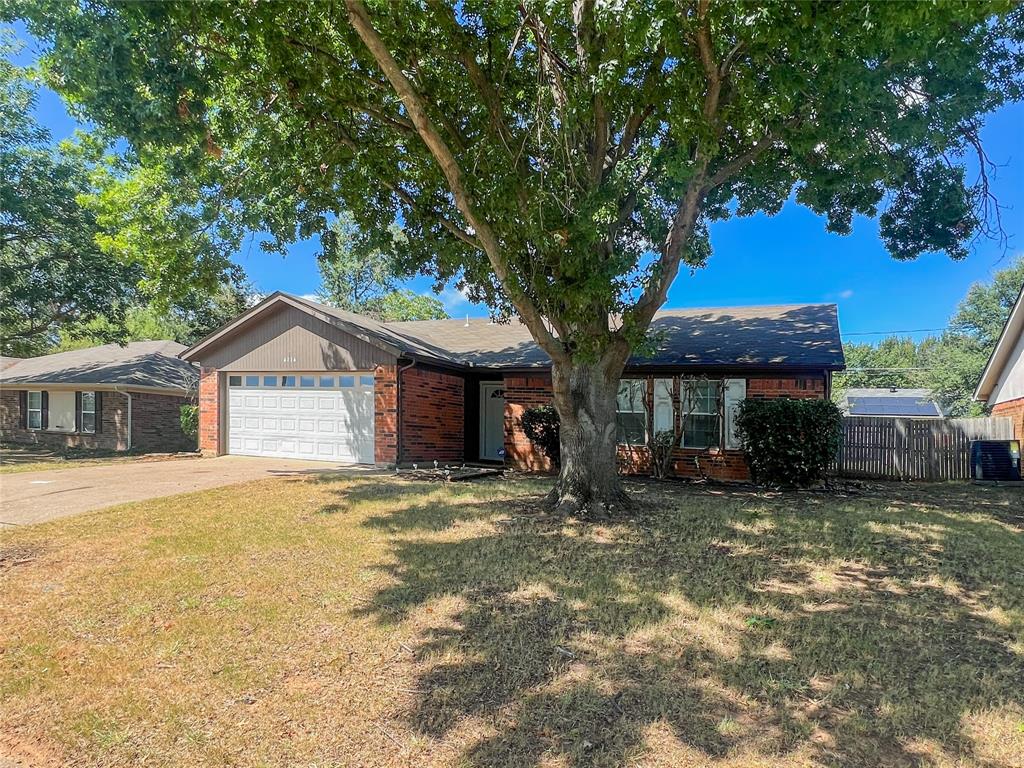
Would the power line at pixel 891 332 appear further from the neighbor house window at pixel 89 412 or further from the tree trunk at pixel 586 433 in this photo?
the neighbor house window at pixel 89 412

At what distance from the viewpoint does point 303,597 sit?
14.6 feet

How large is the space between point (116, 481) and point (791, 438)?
39.4 feet

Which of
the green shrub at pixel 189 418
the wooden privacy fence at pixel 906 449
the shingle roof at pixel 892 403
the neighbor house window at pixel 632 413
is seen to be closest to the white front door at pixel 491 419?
the neighbor house window at pixel 632 413

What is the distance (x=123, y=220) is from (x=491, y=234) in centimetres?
761

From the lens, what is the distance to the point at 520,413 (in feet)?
42.4

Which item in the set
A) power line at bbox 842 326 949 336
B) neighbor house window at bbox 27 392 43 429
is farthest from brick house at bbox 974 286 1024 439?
neighbor house window at bbox 27 392 43 429

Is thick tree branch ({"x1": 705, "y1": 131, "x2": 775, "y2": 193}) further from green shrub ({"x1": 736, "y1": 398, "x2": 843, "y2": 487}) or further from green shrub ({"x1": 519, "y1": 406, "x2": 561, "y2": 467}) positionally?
green shrub ({"x1": 519, "y1": 406, "x2": 561, "y2": 467})

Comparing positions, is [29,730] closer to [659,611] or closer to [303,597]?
[303,597]

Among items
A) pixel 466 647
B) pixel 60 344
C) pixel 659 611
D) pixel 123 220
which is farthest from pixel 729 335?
pixel 60 344

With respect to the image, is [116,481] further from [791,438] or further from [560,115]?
[791,438]

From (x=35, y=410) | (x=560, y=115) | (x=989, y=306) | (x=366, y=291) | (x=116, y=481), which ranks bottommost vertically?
(x=116, y=481)

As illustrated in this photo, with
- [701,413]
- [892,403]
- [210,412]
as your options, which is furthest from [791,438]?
[892,403]

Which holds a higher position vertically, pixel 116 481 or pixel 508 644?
pixel 116 481

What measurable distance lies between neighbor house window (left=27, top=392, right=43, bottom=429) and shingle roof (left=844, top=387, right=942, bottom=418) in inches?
1434
